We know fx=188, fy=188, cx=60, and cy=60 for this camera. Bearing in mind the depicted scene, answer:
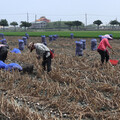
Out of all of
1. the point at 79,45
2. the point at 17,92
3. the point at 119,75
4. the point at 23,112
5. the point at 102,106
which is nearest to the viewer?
the point at 23,112

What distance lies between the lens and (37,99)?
3.74 meters

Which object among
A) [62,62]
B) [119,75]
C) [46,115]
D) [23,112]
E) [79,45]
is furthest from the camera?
[79,45]

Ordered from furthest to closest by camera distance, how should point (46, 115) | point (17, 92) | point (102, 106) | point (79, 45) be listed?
point (79, 45)
point (17, 92)
point (102, 106)
point (46, 115)

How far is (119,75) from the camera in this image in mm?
5520

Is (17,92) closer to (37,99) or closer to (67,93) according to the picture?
(37,99)

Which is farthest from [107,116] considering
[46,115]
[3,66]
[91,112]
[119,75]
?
[3,66]

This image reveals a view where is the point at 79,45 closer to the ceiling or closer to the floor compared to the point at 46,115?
closer to the ceiling

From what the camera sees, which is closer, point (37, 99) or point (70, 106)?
point (70, 106)

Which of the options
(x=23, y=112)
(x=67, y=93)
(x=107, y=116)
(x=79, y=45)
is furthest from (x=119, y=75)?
(x=79, y=45)

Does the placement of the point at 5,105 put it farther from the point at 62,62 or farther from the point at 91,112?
the point at 62,62

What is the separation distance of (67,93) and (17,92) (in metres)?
1.07

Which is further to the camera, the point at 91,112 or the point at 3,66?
the point at 3,66

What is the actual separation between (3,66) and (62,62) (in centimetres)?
251

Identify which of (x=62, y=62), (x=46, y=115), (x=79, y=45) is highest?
(x=79, y=45)
